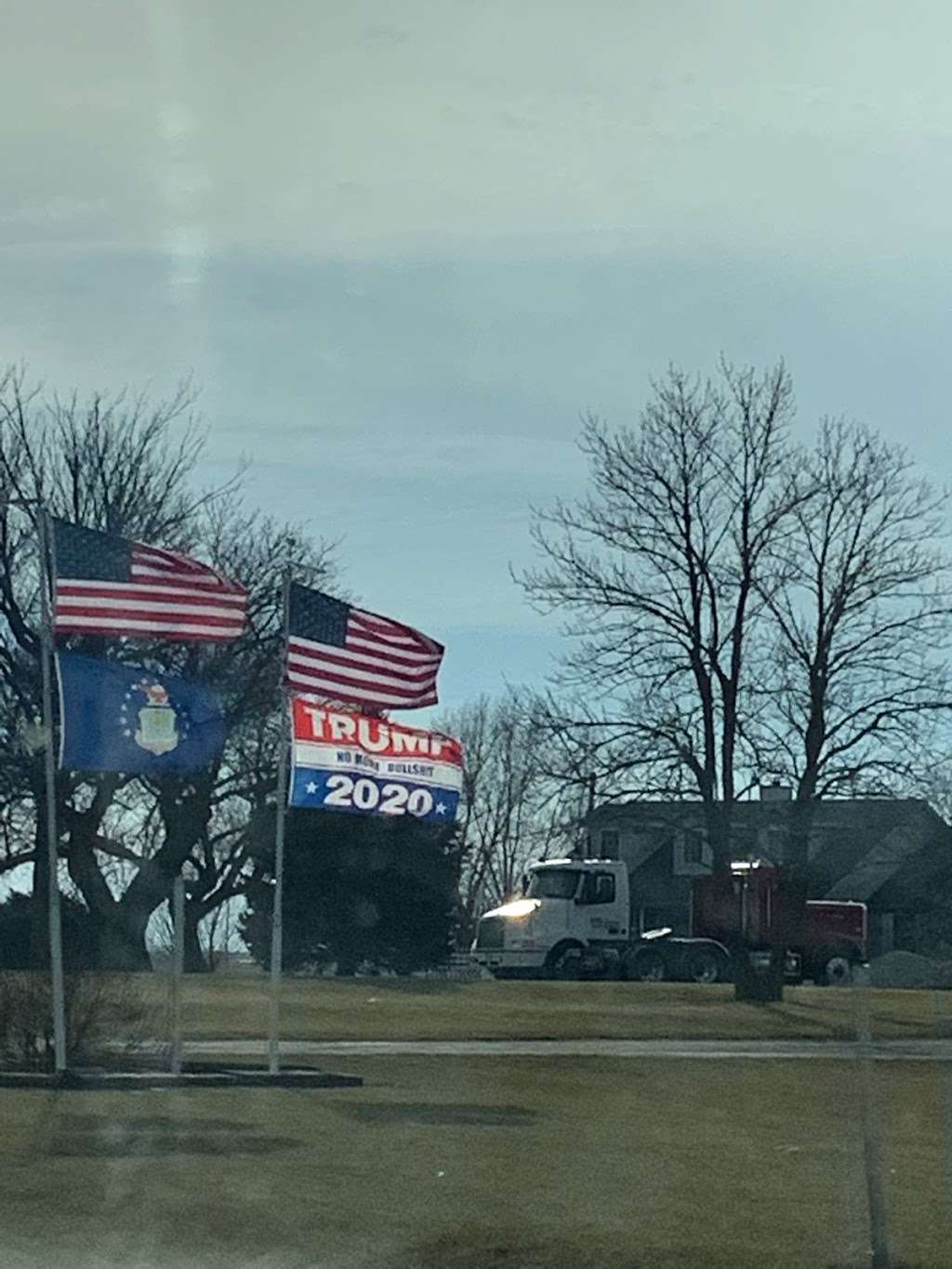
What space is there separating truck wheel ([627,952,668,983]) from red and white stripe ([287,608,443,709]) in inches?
1108

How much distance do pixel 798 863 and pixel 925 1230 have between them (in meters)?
30.8

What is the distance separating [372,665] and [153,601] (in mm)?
2414

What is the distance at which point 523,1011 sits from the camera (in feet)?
102

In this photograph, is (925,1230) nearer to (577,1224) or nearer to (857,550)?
(577,1224)

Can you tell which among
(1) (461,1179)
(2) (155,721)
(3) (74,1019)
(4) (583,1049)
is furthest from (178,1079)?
(4) (583,1049)

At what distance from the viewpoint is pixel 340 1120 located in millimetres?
16000

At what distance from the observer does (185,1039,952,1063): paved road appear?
2319 centimetres

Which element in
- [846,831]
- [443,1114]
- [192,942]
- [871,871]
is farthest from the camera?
[871,871]

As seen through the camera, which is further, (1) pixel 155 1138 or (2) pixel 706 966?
(2) pixel 706 966

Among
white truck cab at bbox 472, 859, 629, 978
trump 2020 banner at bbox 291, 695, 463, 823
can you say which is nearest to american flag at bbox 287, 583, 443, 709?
trump 2020 banner at bbox 291, 695, 463, 823

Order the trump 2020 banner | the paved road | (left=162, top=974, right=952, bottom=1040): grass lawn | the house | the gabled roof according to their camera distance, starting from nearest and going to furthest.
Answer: the trump 2020 banner → the paved road → (left=162, top=974, right=952, bottom=1040): grass lawn → the gabled roof → the house

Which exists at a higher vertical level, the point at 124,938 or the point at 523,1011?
the point at 124,938

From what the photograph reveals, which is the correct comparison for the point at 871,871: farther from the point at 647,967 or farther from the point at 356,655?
the point at 356,655

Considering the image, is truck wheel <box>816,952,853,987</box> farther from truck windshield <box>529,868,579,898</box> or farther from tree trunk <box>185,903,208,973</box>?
tree trunk <box>185,903,208,973</box>
